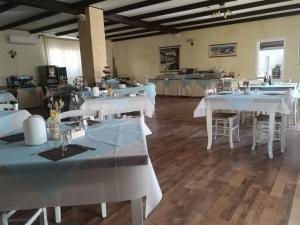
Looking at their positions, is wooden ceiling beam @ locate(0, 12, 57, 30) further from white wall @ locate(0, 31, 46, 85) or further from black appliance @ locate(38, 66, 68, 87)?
black appliance @ locate(38, 66, 68, 87)

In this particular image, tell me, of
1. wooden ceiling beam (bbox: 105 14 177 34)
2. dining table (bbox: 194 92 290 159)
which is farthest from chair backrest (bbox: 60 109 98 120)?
wooden ceiling beam (bbox: 105 14 177 34)

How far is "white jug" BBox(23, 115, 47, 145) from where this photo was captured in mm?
1376

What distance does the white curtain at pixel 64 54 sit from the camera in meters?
9.41

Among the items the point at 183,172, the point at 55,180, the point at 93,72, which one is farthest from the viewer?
the point at 93,72

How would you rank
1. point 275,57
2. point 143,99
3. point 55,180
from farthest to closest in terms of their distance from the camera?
point 275,57 → point 143,99 → point 55,180

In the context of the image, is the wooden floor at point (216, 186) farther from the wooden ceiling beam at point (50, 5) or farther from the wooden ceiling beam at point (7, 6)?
the wooden ceiling beam at point (7, 6)

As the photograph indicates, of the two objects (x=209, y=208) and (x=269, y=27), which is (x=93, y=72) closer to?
(x=209, y=208)

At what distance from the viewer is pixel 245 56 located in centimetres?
864

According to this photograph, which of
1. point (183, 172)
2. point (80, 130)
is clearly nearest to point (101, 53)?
point (183, 172)

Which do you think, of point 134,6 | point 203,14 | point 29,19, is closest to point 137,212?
point 134,6

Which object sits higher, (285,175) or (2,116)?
(2,116)

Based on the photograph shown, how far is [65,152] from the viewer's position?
1278 mm

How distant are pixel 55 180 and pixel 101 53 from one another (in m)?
5.49

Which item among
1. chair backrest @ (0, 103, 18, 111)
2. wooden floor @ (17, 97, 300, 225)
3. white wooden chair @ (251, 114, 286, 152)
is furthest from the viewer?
white wooden chair @ (251, 114, 286, 152)
